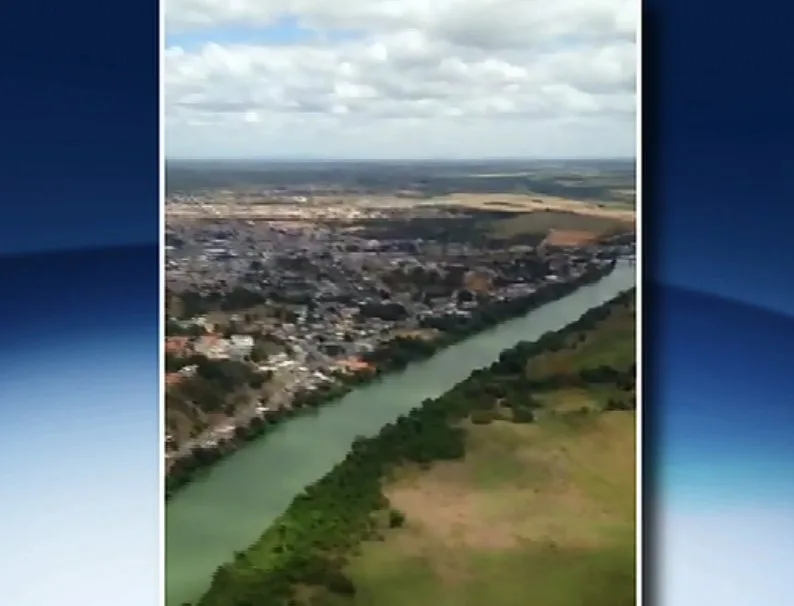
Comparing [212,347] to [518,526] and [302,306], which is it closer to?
[302,306]

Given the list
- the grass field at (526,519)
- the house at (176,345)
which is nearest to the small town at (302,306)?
the house at (176,345)

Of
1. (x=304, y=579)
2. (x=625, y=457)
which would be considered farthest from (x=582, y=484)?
(x=304, y=579)

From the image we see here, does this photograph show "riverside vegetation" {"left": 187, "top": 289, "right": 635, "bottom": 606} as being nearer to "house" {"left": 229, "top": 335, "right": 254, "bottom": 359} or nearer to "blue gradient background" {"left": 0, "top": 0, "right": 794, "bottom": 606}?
"blue gradient background" {"left": 0, "top": 0, "right": 794, "bottom": 606}

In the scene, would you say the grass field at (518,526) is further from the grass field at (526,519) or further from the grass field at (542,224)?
the grass field at (542,224)

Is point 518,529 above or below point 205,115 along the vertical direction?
below
